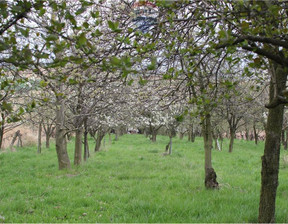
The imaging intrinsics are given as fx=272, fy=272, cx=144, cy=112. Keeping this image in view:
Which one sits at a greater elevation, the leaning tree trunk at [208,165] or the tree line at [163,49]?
the tree line at [163,49]

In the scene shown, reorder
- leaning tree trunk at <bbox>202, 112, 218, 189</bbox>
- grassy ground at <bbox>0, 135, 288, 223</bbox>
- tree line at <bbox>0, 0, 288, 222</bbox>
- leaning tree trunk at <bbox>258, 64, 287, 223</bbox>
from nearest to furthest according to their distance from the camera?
tree line at <bbox>0, 0, 288, 222</bbox> → leaning tree trunk at <bbox>258, 64, 287, 223</bbox> → grassy ground at <bbox>0, 135, 288, 223</bbox> → leaning tree trunk at <bbox>202, 112, 218, 189</bbox>

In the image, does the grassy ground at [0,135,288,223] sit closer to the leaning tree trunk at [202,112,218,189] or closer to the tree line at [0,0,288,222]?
the leaning tree trunk at [202,112,218,189]

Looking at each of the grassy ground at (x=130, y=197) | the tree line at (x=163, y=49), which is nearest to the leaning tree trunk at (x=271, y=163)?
the tree line at (x=163, y=49)

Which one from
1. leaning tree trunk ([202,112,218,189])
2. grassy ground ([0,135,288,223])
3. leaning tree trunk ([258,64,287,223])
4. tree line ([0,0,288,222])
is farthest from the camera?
leaning tree trunk ([202,112,218,189])

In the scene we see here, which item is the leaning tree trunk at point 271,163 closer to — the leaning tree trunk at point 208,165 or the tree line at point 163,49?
the tree line at point 163,49

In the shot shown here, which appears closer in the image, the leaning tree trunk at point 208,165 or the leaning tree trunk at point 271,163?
the leaning tree trunk at point 271,163

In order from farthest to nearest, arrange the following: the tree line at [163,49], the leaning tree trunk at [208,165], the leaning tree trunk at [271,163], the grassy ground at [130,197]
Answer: the leaning tree trunk at [208,165]
the grassy ground at [130,197]
the leaning tree trunk at [271,163]
the tree line at [163,49]

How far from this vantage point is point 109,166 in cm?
1224

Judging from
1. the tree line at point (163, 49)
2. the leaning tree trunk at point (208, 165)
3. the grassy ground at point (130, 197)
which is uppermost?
the tree line at point (163, 49)

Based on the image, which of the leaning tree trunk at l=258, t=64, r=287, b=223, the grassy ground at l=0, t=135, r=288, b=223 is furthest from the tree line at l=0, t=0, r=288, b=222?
the grassy ground at l=0, t=135, r=288, b=223

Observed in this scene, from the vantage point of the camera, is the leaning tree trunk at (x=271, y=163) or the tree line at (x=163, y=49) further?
the leaning tree trunk at (x=271, y=163)

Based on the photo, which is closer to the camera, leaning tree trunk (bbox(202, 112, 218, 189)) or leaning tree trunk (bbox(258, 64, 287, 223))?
leaning tree trunk (bbox(258, 64, 287, 223))

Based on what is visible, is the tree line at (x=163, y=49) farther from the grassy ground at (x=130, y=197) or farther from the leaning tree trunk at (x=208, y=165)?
the grassy ground at (x=130, y=197)

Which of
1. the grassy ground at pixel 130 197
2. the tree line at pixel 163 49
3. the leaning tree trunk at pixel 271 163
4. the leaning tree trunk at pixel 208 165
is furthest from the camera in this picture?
the leaning tree trunk at pixel 208 165
